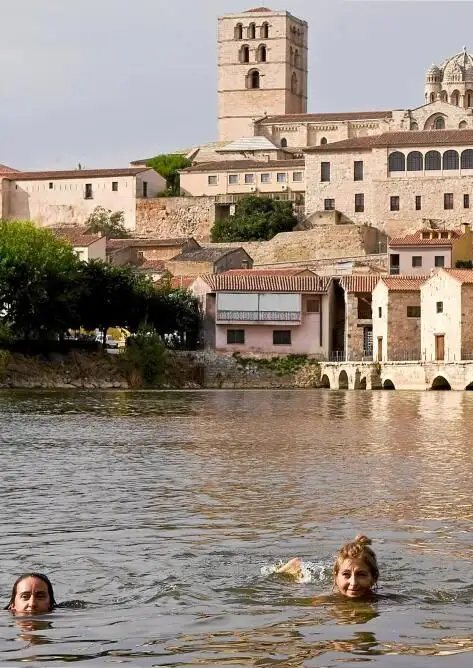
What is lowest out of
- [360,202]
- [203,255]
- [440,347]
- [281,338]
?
[440,347]

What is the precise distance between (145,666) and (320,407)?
34.0 meters

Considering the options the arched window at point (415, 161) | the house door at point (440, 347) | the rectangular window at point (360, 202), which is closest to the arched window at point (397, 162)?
the arched window at point (415, 161)

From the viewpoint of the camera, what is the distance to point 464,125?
9988cm

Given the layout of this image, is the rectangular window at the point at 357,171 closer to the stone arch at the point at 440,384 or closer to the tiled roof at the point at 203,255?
the tiled roof at the point at 203,255

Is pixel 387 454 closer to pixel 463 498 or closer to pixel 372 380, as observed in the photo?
pixel 463 498

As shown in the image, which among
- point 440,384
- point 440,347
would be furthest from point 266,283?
point 440,384

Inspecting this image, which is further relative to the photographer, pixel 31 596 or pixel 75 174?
pixel 75 174

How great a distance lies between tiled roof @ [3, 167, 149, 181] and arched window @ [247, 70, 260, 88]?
87.3 ft

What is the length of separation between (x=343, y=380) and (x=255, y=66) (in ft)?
226

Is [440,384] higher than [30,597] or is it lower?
higher

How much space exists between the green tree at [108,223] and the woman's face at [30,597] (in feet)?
269

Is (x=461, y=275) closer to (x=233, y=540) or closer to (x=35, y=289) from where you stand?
(x=35, y=289)

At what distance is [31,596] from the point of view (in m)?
11.5

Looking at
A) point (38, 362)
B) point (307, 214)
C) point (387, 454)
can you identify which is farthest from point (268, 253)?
point (387, 454)
